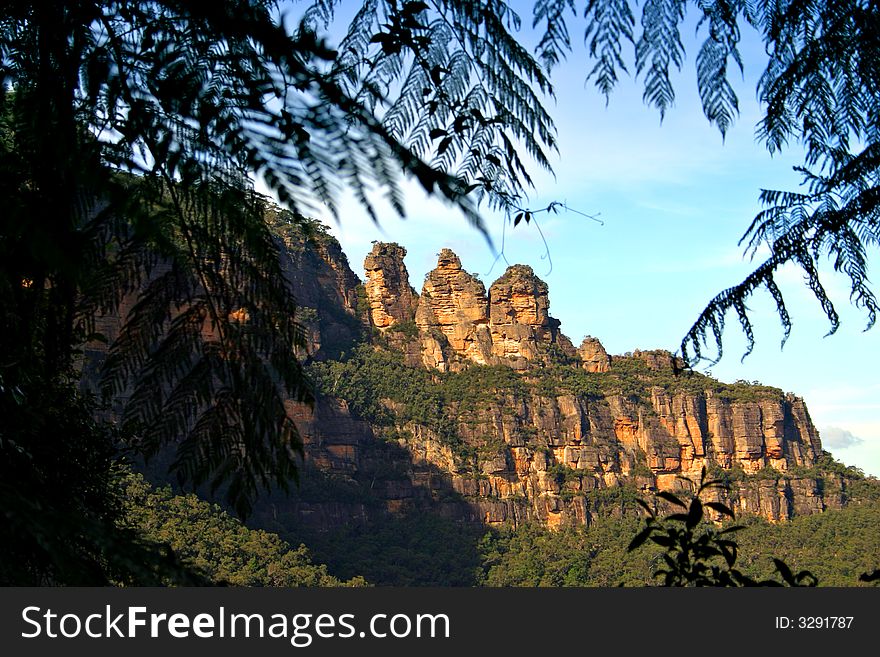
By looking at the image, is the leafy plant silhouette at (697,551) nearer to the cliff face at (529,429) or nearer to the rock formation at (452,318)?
the cliff face at (529,429)

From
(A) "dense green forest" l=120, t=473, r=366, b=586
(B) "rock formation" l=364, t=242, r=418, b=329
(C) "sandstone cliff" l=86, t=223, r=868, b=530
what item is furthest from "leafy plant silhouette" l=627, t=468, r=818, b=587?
(B) "rock formation" l=364, t=242, r=418, b=329

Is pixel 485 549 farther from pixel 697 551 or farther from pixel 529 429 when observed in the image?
pixel 697 551

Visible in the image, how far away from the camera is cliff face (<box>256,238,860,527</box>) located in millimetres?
45219

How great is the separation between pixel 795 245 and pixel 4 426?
161cm

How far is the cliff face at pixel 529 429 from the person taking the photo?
148 feet

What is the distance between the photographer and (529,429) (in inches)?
1858

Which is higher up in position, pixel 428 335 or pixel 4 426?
pixel 428 335

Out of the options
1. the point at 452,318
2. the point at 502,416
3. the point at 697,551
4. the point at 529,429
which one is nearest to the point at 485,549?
the point at 529,429

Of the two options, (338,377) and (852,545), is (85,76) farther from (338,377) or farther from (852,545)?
(338,377)

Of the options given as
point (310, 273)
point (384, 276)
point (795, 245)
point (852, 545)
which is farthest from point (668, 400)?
point (795, 245)

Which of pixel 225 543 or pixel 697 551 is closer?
pixel 697 551

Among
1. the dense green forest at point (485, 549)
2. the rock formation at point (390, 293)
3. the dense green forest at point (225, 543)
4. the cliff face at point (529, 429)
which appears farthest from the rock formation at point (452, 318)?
the dense green forest at point (225, 543)

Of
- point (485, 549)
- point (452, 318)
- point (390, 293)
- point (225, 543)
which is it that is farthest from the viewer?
point (390, 293)

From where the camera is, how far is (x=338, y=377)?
4775 centimetres
